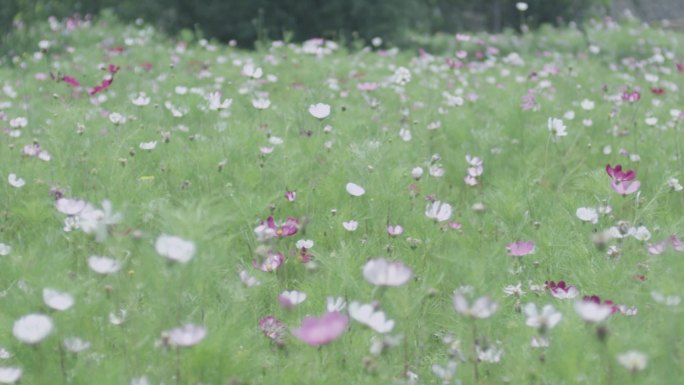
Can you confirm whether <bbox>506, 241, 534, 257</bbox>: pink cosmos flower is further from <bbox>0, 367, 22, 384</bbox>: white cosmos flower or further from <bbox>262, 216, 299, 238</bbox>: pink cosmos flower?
<bbox>0, 367, 22, 384</bbox>: white cosmos flower

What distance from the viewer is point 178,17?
9414mm

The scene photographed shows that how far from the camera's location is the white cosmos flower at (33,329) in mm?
1509

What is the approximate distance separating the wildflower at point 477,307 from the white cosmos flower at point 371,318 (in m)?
0.16

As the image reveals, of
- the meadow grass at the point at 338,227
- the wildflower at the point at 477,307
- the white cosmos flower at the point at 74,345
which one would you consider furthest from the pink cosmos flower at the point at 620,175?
the white cosmos flower at the point at 74,345

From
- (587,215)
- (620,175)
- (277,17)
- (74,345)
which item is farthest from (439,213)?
(277,17)

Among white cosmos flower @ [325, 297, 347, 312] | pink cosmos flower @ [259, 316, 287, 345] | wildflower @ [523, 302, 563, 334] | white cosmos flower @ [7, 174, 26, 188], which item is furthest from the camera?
white cosmos flower @ [7, 174, 26, 188]

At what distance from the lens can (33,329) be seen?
1.53 m

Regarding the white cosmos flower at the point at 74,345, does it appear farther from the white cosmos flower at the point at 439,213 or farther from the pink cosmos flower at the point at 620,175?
the pink cosmos flower at the point at 620,175

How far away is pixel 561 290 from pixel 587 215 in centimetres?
48

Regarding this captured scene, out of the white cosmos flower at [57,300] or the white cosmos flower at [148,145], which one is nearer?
the white cosmos flower at [57,300]

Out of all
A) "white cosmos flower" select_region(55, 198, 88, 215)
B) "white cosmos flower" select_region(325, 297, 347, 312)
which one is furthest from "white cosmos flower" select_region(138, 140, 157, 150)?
"white cosmos flower" select_region(325, 297, 347, 312)

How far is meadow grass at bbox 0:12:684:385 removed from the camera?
5.49ft

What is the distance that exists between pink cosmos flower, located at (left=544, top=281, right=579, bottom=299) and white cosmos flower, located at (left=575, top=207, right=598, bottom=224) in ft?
1.20

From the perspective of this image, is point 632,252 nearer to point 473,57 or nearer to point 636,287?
point 636,287
